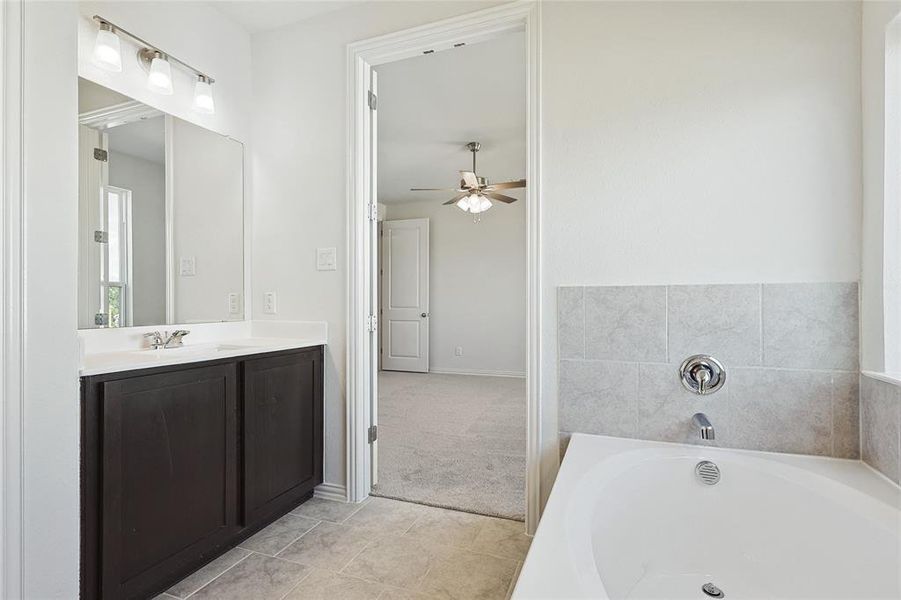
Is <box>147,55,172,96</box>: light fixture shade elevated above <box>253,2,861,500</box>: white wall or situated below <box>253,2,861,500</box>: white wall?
above

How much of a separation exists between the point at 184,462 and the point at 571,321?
1591 millimetres

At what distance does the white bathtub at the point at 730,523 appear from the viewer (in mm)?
1176

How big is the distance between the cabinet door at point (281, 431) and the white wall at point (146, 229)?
0.57 metres

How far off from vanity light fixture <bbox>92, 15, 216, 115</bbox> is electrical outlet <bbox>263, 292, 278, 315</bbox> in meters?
0.99

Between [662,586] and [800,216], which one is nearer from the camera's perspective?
[662,586]

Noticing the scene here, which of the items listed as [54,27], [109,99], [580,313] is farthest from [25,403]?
[580,313]

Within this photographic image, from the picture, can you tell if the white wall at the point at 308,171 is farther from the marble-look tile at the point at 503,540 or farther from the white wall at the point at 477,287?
the white wall at the point at 477,287

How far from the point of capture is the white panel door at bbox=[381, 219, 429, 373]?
6.35m

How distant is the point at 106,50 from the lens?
1.78 metres

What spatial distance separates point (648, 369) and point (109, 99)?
2.49m

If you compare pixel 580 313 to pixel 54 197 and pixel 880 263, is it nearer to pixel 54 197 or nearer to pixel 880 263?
pixel 880 263

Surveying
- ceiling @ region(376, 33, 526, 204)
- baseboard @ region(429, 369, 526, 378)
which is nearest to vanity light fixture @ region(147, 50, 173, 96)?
ceiling @ region(376, 33, 526, 204)

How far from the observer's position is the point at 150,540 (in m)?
1.49

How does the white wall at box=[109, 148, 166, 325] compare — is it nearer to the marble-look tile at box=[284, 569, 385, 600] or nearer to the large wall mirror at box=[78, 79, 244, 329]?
the large wall mirror at box=[78, 79, 244, 329]
